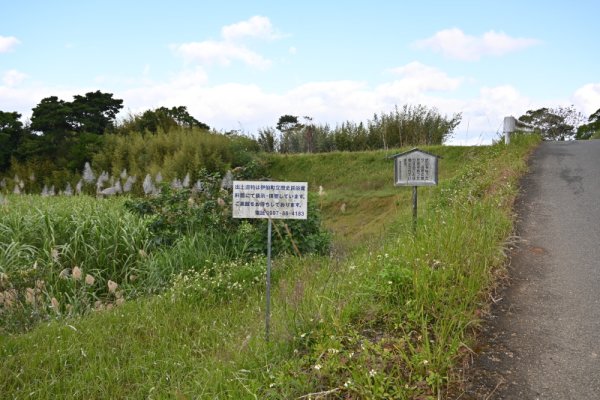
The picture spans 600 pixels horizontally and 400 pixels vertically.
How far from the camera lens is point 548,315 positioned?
364 cm

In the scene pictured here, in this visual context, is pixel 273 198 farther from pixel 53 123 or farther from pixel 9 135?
pixel 9 135

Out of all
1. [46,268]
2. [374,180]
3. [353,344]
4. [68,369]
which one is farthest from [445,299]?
[374,180]

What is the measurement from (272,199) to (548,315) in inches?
87.7

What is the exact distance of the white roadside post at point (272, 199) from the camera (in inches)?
159

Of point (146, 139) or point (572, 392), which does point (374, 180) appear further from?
point (572, 392)

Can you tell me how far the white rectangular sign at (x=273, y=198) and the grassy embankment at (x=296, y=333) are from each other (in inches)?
26.0

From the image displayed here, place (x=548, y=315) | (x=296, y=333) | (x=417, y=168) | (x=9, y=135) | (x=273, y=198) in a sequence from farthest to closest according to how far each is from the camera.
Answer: (x=9, y=135) < (x=417, y=168) < (x=273, y=198) < (x=548, y=315) < (x=296, y=333)

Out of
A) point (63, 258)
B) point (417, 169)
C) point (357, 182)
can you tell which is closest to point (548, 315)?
point (417, 169)

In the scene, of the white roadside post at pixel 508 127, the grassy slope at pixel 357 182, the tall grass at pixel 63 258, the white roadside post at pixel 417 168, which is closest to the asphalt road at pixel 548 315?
the white roadside post at pixel 417 168

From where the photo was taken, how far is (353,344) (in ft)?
10.4

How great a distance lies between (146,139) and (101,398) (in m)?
13.6

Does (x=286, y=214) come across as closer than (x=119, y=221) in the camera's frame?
Yes

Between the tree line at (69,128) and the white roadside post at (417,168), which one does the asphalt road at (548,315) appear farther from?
the tree line at (69,128)

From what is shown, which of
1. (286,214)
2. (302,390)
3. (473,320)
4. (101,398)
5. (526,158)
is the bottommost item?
(101,398)
